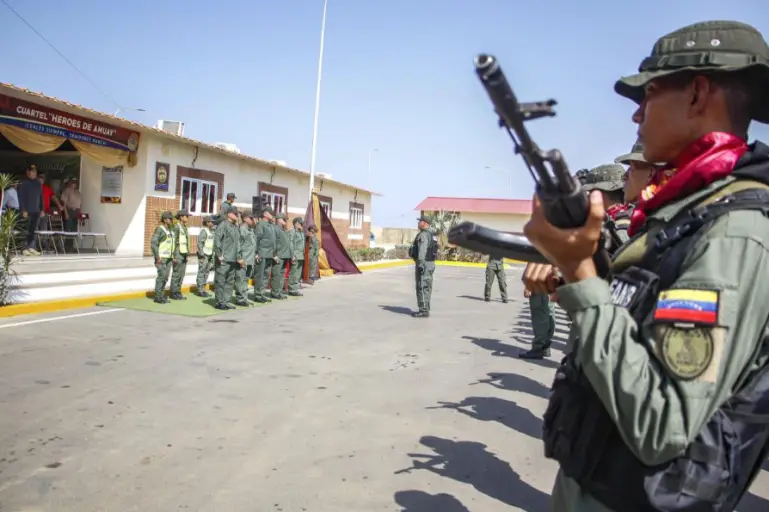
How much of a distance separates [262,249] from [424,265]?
3538mm

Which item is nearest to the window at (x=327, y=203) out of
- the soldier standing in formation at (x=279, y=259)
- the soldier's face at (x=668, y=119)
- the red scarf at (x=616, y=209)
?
the soldier standing in formation at (x=279, y=259)

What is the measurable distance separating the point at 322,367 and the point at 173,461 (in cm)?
285

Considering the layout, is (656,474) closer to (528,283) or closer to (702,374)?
(702,374)

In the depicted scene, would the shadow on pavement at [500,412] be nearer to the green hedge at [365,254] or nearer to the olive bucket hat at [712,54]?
the olive bucket hat at [712,54]

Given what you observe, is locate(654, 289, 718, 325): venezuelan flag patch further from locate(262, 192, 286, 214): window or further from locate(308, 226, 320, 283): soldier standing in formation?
locate(262, 192, 286, 214): window

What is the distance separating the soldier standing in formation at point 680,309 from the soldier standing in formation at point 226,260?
9.93 meters

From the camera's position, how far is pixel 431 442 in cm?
436

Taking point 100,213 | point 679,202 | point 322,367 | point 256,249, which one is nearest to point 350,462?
point 322,367

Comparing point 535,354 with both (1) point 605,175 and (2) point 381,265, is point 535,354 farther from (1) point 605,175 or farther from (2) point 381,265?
(2) point 381,265

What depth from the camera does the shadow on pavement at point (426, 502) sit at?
3299mm

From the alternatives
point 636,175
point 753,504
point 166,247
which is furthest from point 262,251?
point 753,504

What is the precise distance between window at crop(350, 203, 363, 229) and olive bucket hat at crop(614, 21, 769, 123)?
29.7 metres

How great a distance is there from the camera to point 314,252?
16.2 meters

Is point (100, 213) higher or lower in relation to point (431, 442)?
higher
